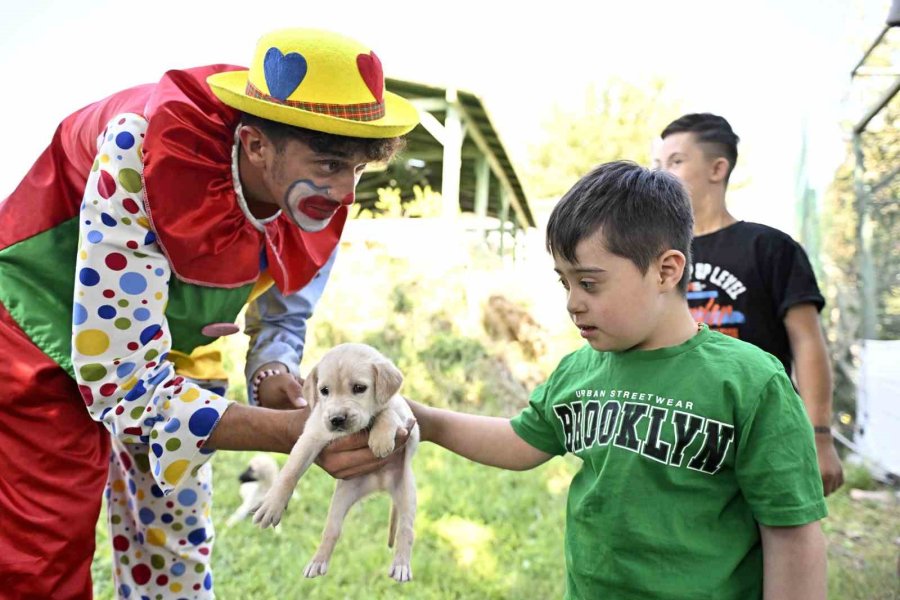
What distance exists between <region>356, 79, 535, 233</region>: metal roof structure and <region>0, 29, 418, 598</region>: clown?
5709 mm

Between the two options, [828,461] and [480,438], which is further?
[828,461]

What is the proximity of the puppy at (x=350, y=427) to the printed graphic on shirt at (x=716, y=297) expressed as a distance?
59.4 inches

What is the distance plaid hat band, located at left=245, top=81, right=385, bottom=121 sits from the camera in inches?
67.4

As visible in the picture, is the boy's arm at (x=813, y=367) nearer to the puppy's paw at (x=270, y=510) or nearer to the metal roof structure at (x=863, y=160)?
the puppy's paw at (x=270, y=510)

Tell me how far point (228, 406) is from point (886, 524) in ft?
17.4

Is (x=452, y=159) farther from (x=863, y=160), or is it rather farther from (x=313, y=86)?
(x=313, y=86)

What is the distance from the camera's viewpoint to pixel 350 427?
1.63 m

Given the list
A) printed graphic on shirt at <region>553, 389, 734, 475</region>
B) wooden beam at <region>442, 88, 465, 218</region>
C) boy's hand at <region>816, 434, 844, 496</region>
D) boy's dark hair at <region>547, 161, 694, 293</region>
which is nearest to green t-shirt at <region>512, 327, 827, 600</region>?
printed graphic on shirt at <region>553, 389, 734, 475</region>

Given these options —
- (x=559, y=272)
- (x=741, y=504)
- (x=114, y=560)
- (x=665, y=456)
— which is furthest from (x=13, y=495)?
(x=741, y=504)

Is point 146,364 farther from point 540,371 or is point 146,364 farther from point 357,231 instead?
point 357,231

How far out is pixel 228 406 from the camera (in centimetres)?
178

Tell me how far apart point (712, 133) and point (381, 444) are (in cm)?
212

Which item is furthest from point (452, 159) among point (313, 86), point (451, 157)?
point (313, 86)

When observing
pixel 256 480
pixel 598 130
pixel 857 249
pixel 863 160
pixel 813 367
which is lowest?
pixel 598 130
